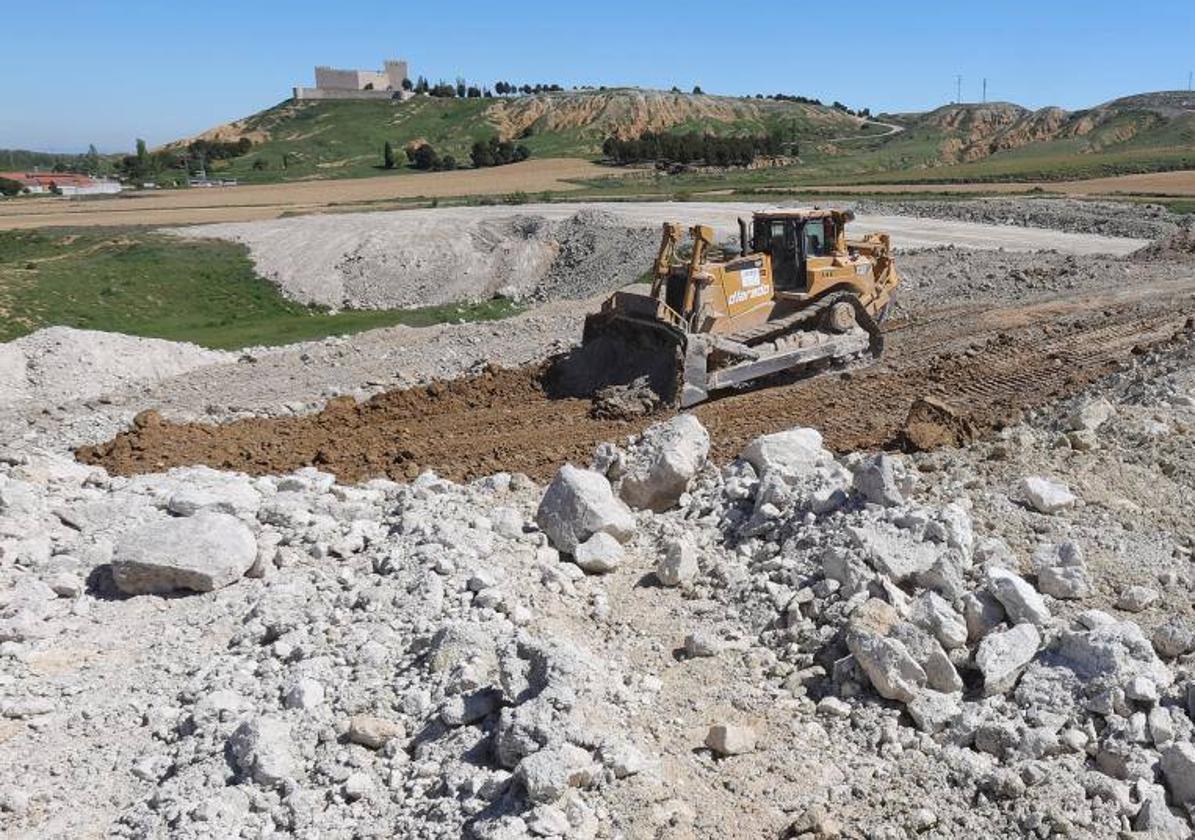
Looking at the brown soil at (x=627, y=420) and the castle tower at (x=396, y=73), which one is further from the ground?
the castle tower at (x=396, y=73)

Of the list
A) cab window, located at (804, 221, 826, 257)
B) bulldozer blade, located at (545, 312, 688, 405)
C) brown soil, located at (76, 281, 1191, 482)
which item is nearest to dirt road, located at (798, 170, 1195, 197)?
brown soil, located at (76, 281, 1191, 482)

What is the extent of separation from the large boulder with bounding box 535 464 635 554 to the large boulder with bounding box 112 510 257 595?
257 centimetres

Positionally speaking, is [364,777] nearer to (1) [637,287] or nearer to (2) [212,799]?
(2) [212,799]

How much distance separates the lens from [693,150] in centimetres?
7525

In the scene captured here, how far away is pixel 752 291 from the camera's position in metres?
14.8

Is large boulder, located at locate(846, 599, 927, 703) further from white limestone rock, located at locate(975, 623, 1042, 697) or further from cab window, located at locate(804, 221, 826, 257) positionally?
cab window, located at locate(804, 221, 826, 257)

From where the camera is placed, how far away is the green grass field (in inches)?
985

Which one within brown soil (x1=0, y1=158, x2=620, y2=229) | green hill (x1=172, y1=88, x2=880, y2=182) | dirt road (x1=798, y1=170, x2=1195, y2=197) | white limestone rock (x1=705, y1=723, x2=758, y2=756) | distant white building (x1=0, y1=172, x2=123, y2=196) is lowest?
white limestone rock (x1=705, y1=723, x2=758, y2=756)

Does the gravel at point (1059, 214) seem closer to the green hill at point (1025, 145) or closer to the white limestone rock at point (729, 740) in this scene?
the green hill at point (1025, 145)

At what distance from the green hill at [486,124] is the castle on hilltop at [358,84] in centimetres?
499

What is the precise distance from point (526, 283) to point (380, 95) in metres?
107

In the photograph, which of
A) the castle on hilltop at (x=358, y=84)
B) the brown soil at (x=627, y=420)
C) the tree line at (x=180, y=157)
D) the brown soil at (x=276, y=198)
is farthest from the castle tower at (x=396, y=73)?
the brown soil at (x=627, y=420)

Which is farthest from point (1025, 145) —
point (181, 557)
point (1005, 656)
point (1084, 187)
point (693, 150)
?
point (181, 557)

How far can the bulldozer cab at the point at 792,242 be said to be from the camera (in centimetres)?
1543
